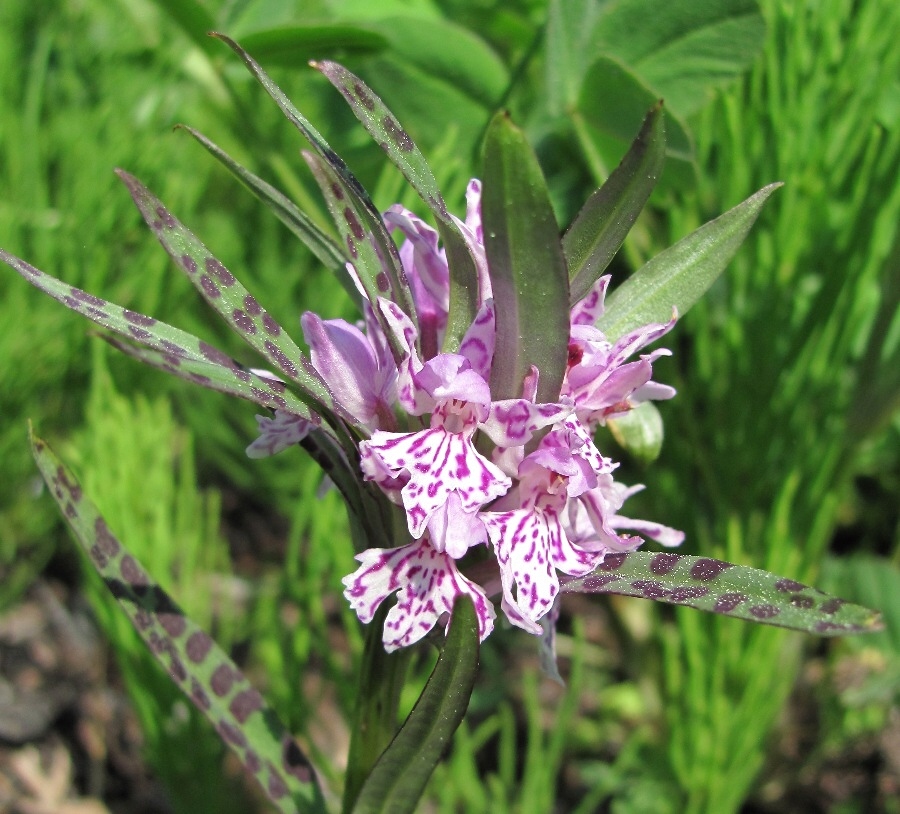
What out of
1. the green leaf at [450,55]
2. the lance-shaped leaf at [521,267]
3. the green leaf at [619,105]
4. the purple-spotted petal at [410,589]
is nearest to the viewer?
the lance-shaped leaf at [521,267]

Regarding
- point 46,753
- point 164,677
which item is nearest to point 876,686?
point 164,677

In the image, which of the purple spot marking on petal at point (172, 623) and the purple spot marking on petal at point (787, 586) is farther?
the purple spot marking on petal at point (172, 623)

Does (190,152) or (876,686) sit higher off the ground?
(190,152)

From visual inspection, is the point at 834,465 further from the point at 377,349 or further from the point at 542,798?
the point at 377,349

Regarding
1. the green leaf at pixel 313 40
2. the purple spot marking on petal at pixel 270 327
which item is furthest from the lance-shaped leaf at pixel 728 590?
the green leaf at pixel 313 40

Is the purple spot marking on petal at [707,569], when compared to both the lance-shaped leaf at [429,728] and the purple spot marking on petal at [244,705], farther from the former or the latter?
the purple spot marking on petal at [244,705]

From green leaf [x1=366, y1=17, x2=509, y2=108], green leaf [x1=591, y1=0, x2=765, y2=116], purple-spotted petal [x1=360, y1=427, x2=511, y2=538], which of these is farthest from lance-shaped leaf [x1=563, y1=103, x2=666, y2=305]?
green leaf [x1=366, y1=17, x2=509, y2=108]

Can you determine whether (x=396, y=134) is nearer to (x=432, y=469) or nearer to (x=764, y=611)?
(x=432, y=469)
